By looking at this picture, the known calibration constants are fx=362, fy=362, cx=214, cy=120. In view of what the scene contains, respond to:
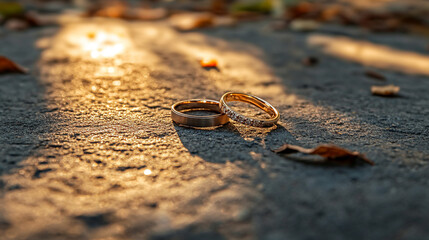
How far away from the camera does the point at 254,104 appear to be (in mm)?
1787

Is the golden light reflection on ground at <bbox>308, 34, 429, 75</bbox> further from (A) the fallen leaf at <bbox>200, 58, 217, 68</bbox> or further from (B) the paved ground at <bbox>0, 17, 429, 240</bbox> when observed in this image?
(A) the fallen leaf at <bbox>200, 58, 217, 68</bbox>

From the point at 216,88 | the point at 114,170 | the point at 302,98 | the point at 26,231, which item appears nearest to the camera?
the point at 26,231

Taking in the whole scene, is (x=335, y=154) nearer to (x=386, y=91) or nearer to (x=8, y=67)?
(x=386, y=91)

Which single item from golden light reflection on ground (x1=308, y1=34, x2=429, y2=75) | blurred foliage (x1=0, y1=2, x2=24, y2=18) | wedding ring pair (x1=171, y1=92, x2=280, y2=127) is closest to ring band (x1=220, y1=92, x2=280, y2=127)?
wedding ring pair (x1=171, y1=92, x2=280, y2=127)

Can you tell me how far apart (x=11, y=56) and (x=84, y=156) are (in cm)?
184

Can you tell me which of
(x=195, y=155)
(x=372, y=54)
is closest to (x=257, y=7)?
(x=372, y=54)

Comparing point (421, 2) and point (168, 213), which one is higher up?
point (421, 2)

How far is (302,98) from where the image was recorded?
2031 millimetres

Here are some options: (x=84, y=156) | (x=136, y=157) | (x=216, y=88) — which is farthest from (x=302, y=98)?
(x=84, y=156)

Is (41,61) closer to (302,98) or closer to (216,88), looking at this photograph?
(216,88)

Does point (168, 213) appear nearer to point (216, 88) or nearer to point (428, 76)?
point (216, 88)

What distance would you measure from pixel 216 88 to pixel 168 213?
129 cm

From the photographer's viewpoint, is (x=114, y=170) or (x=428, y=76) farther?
(x=428, y=76)

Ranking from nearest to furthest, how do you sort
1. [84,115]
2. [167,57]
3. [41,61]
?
[84,115] → [41,61] → [167,57]
